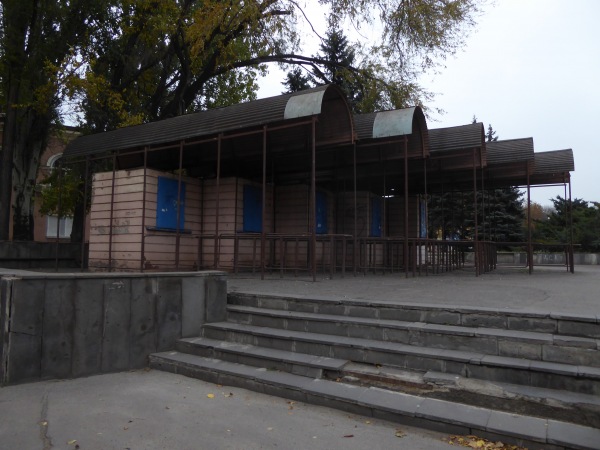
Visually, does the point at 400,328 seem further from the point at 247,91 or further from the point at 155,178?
the point at 247,91

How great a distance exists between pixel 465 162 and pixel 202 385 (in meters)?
9.75

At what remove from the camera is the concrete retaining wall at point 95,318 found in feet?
16.8

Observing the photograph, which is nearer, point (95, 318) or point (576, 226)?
point (95, 318)

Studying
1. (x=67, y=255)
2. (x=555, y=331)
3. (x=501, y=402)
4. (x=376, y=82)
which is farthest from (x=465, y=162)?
(x=67, y=255)

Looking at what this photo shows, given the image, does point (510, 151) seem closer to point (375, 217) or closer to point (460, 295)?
point (375, 217)

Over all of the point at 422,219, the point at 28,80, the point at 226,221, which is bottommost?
the point at 226,221

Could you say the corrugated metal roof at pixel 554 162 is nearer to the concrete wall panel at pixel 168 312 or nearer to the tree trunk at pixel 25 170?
the concrete wall panel at pixel 168 312

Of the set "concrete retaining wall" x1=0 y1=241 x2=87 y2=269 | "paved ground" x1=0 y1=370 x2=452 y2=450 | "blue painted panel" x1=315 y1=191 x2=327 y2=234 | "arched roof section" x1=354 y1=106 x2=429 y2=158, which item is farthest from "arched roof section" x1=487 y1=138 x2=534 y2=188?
A: "concrete retaining wall" x1=0 y1=241 x2=87 y2=269

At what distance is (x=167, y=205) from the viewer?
10.9 m

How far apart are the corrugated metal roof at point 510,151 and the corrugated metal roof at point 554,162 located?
1.23 meters

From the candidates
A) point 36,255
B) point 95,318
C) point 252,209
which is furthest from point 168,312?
point 36,255

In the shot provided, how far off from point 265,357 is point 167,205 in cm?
650

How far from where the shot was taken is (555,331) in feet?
15.2

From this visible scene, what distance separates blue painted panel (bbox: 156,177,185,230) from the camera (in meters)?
10.7
